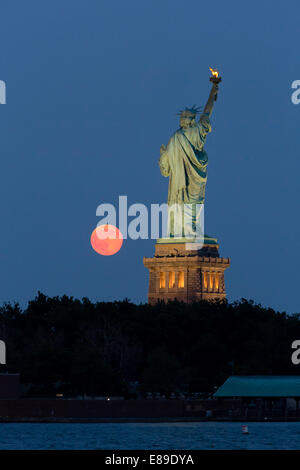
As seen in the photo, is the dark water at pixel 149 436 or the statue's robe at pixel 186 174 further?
the statue's robe at pixel 186 174

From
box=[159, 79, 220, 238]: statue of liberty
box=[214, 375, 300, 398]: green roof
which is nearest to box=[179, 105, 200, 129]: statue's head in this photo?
box=[159, 79, 220, 238]: statue of liberty

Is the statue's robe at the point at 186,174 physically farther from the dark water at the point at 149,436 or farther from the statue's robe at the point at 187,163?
the dark water at the point at 149,436

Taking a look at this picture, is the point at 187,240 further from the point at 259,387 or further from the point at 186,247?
the point at 259,387

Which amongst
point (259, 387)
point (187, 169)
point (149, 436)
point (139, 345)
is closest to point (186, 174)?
point (187, 169)

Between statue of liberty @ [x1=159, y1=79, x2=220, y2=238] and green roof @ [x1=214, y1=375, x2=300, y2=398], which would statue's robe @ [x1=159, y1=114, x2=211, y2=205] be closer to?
statue of liberty @ [x1=159, y1=79, x2=220, y2=238]

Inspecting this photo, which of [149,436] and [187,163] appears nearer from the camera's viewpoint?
[149,436]

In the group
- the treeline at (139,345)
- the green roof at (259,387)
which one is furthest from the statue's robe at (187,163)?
the green roof at (259,387)
